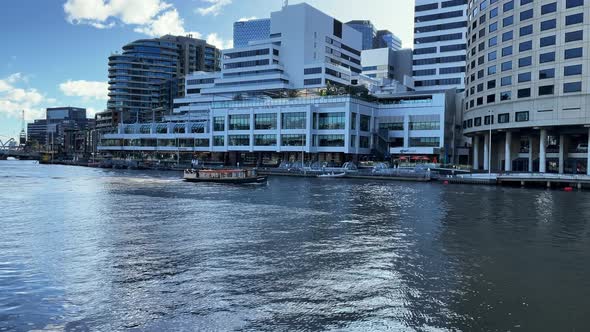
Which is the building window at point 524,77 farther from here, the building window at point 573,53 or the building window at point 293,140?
the building window at point 293,140

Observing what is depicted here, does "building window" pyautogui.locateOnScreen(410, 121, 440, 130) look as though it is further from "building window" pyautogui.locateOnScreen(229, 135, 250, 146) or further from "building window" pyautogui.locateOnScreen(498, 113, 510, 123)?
"building window" pyautogui.locateOnScreen(229, 135, 250, 146)

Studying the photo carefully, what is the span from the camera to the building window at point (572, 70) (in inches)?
3467

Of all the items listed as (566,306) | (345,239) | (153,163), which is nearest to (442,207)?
(345,239)

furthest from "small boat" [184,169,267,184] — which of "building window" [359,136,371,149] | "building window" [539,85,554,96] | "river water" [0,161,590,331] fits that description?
"building window" [539,85,554,96]

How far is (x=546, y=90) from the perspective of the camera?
303 feet

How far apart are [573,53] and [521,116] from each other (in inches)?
576

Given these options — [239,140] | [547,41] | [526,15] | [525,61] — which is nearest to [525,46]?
[525,61]

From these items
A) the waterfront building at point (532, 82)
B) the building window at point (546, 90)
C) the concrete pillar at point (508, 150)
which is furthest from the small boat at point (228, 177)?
the building window at point (546, 90)

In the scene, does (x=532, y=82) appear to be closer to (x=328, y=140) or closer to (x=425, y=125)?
(x=425, y=125)

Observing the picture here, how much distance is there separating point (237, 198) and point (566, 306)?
4537 cm

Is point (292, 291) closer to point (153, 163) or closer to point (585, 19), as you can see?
point (585, 19)

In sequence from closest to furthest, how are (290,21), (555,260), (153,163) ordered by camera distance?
1. (555,260)
2. (153,163)
3. (290,21)

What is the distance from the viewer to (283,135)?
462ft

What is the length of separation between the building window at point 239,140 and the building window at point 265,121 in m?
5.19
